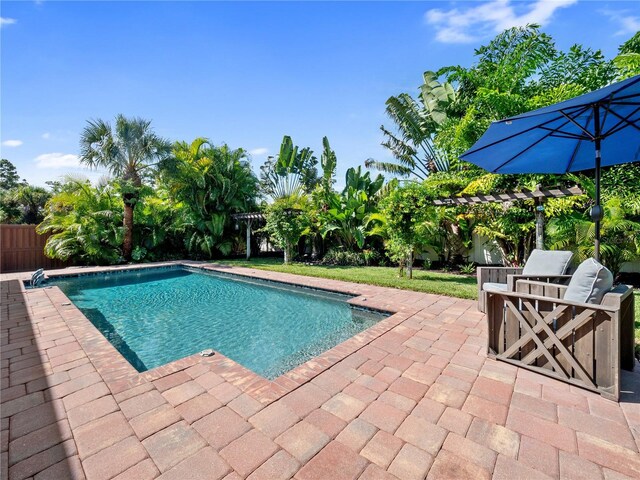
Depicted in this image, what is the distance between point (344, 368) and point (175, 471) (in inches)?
70.2

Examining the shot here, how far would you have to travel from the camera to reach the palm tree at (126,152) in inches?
471

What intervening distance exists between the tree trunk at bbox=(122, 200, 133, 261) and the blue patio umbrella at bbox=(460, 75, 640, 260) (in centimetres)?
1401

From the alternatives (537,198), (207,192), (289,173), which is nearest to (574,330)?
(537,198)

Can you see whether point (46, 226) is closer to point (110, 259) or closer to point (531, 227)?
point (110, 259)

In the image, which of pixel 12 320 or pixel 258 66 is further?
pixel 258 66

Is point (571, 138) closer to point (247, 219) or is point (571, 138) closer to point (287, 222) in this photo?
point (287, 222)

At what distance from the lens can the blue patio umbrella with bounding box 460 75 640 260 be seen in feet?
9.37

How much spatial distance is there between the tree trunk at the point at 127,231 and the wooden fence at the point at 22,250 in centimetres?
238

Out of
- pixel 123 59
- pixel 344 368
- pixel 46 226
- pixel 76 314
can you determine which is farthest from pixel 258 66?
pixel 46 226

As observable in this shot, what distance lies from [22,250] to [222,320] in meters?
12.7

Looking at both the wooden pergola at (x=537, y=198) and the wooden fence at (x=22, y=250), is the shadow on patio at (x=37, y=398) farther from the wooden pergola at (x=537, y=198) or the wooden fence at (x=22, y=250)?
the wooden fence at (x=22, y=250)

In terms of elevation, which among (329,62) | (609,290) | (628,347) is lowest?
(628,347)

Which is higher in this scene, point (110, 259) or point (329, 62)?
point (329, 62)

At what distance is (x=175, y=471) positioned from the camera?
69.0 inches
